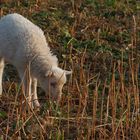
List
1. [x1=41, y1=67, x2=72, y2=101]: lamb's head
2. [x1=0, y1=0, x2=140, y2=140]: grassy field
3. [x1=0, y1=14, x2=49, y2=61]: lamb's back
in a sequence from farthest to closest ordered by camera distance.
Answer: [x1=0, y1=14, x2=49, y2=61]: lamb's back
[x1=41, y1=67, x2=72, y2=101]: lamb's head
[x1=0, y1=0, x2=140, y2=140]: grassy field

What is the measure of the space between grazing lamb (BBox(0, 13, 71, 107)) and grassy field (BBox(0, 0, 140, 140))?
0.20 m

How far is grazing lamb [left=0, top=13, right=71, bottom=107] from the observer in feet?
27.5

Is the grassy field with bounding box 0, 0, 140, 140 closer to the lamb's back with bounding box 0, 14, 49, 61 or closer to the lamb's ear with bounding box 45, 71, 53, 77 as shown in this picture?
the lamb's ear with bounding box 45, 71, 53, 77

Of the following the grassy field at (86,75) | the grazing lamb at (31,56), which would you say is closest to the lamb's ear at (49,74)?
the grazing lamb at (31,56)

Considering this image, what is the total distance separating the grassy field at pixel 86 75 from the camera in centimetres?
693

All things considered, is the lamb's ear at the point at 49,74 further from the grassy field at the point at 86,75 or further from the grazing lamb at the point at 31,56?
the grassy field at the point at 86,75

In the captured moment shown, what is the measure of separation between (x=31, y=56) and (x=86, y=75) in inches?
57.1

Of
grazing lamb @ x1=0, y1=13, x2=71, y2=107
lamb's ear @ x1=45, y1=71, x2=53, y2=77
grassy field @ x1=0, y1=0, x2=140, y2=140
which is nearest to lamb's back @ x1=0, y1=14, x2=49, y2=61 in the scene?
grazing lamb @ x1=0, y1=13, x2=71, y2=107

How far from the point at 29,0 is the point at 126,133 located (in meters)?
6.73

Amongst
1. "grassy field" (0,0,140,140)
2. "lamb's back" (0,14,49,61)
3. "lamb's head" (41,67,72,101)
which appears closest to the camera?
"grassy field" (0,0,140,140)

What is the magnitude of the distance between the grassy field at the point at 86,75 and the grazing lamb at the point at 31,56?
20 cm

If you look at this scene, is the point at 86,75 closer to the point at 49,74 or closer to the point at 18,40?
the point at 49,74

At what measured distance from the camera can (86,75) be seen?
380 inches

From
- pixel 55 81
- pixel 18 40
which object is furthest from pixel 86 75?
pixel 18 40
